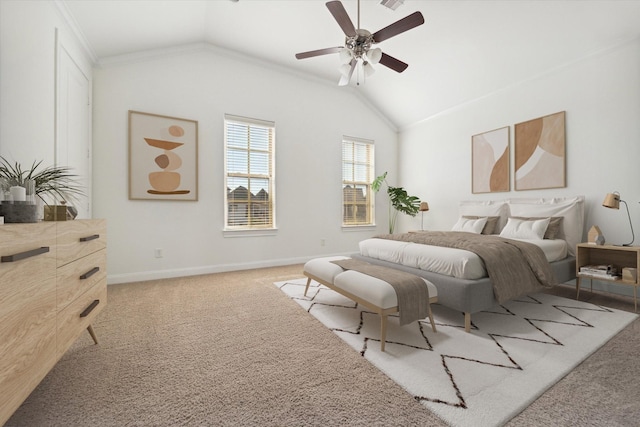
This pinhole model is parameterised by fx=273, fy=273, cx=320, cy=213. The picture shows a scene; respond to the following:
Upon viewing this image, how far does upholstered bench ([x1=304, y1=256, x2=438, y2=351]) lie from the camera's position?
1.95 meters

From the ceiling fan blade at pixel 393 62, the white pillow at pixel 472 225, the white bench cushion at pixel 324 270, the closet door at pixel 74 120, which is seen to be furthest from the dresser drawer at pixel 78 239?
the white pillow at pixel 472 225

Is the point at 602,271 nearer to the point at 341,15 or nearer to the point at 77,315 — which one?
the point at 341,15

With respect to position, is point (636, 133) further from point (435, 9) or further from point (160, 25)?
point (160, 25)

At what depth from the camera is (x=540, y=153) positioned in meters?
3.95

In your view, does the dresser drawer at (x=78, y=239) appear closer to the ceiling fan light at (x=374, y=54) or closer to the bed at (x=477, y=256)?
the bed at (x=477, y=256)

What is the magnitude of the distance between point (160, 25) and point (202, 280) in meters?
3.40

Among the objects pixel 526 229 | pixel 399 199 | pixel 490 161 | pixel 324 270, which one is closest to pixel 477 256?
pixel 324 270

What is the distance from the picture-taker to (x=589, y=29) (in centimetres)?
321

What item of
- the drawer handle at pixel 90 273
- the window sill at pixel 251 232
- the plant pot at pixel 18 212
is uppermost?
the plant pot at pixel 18 212

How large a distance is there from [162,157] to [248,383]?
3544mm

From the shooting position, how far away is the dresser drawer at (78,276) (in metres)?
1.38

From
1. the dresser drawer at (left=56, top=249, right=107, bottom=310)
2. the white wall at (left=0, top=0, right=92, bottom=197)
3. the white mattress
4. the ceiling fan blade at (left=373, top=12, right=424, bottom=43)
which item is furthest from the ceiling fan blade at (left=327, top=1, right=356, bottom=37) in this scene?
the dresser drawer at (left=56, top=249, right=107, bottom=310)

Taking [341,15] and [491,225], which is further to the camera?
[491,225]

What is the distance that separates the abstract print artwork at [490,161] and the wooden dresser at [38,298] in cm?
520
